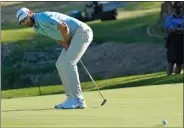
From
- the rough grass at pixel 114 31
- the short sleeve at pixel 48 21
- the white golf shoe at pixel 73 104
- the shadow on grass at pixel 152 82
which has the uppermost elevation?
the short sleeve at pixel 48 21

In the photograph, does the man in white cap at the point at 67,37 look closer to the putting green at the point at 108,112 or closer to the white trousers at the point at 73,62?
the white trousers at the point at 73,62

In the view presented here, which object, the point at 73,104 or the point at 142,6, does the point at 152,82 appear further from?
the point at 142,6

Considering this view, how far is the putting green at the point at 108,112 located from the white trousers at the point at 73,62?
1.11 feet

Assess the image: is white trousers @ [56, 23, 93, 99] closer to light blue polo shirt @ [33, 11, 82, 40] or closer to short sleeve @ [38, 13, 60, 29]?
light blue polo shirt @ [33, 11, 82, 40]

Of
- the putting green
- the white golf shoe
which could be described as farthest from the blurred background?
the white golf shoe

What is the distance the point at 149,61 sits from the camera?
99.1 feet

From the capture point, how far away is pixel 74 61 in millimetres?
10258

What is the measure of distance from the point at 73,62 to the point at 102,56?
74.5 feet

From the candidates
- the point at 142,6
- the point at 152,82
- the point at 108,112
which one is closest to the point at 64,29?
the point at 108,112

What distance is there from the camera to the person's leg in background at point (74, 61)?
10211 millimetres

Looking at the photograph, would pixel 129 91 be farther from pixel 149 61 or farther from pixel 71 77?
pixel 149 61

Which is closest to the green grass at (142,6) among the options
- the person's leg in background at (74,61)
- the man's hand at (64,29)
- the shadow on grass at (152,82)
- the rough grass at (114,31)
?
the rough grass at (114,31)

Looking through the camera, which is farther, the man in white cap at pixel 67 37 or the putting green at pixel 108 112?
the man in white cap at pixel 67 37

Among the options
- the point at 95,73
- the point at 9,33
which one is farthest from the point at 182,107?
the point at 9,33
